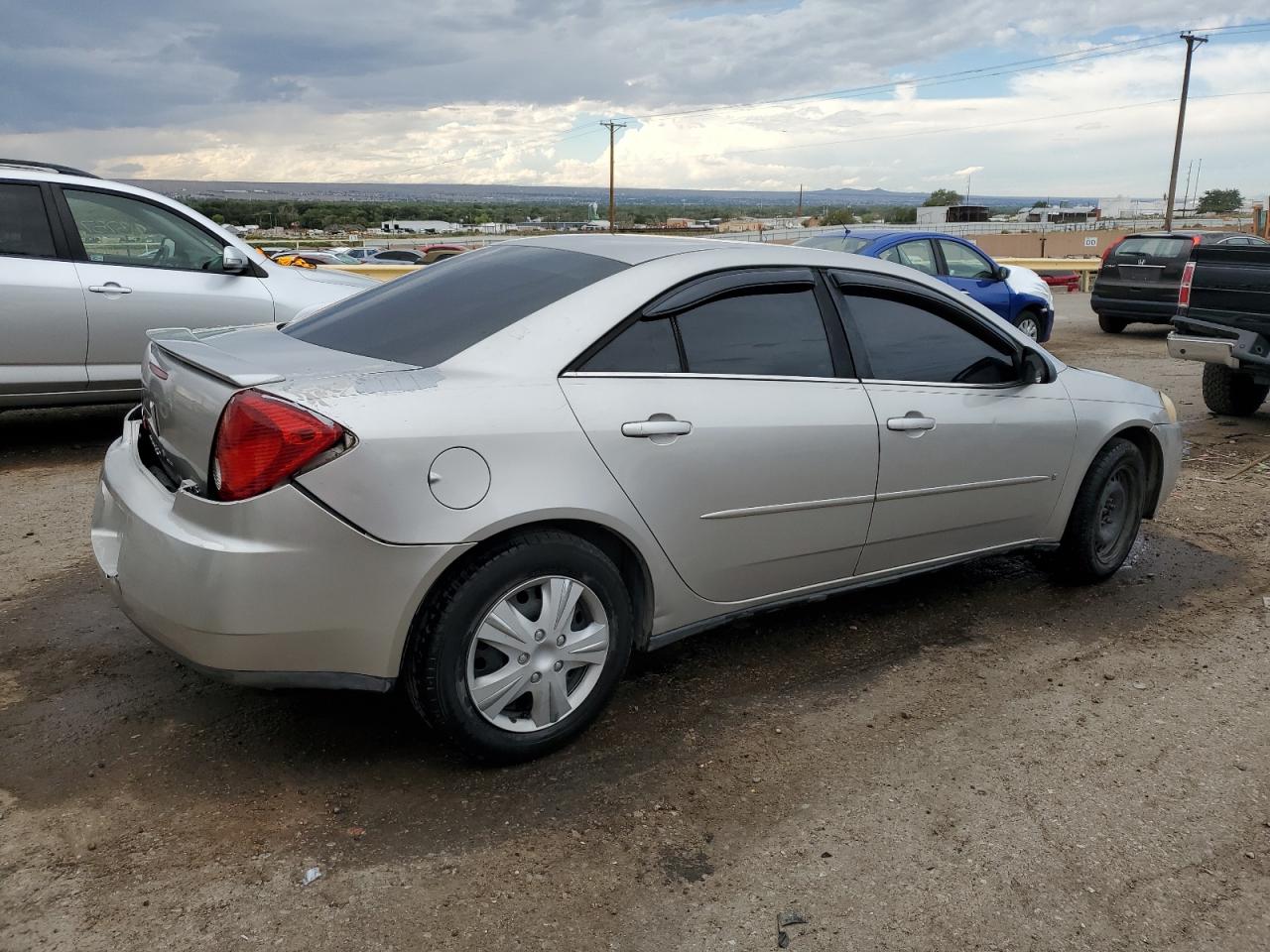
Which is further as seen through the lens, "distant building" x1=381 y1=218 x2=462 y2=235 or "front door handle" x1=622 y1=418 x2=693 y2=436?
"distant building" x1=381 y1=218 x2=462 y2=235

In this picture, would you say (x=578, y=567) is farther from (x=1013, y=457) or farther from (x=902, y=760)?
(x=1013, y=457)

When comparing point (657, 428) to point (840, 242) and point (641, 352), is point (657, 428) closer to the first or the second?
point (641, 352)

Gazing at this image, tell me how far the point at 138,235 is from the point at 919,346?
5.35 meters

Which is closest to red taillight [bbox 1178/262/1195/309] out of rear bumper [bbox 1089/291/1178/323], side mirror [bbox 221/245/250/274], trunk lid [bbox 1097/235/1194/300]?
rear bumper [bbox 1089/291/1178/323]

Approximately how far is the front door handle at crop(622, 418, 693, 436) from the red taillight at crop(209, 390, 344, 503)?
→ 2.82ft

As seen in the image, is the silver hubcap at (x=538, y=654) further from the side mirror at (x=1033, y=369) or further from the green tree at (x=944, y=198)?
the green tree at (x=944, y=198)

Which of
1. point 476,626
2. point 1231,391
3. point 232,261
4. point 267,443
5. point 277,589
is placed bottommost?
point 1231,391

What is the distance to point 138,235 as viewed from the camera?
6988 millimetres

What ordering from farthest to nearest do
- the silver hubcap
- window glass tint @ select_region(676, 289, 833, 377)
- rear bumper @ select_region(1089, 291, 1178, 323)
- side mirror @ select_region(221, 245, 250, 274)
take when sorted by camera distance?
rear bumper @ select_region(1089, 291, 1178, 323), side mirror @ select_region(221, 245, 250, 274), window glass tint @ select_region(676, 289, 833, 377), the silver hubcap

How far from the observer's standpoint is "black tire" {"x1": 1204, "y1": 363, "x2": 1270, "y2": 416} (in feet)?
29.5

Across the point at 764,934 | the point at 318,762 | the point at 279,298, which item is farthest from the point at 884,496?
the point at 279,298

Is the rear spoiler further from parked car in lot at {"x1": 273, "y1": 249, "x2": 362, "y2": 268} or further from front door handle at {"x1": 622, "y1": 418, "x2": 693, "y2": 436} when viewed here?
parked car in lot at {"x1": 273, "y1": 249, "x2": 362, "y2": 268}

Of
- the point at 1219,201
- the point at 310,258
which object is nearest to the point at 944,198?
the point at 1219,201

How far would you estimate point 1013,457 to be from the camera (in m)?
4.26
